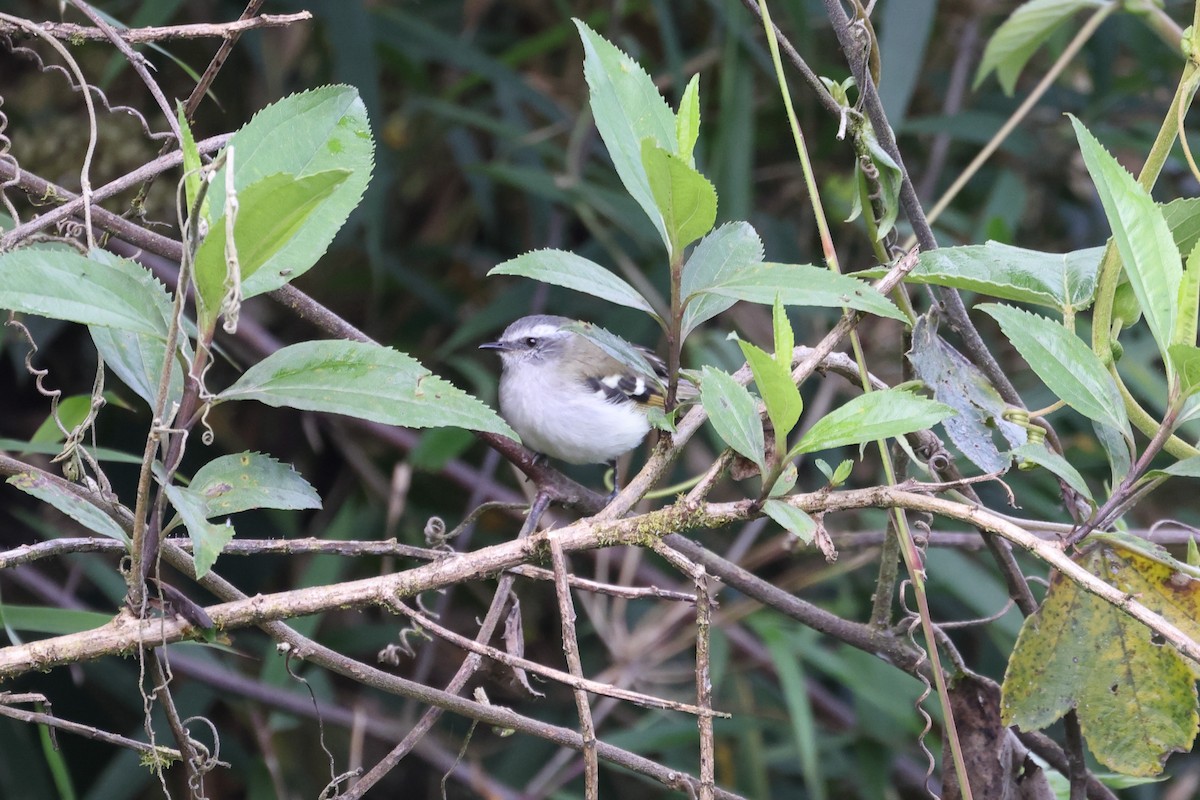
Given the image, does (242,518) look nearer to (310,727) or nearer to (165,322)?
(310,727)

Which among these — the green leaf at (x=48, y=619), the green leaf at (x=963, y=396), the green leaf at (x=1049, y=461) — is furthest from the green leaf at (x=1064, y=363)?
the green leaf at (x=48, y=619)

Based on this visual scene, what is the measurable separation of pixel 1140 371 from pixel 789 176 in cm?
162

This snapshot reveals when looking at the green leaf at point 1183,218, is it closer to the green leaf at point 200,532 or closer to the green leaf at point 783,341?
the green leaf at point 783,341

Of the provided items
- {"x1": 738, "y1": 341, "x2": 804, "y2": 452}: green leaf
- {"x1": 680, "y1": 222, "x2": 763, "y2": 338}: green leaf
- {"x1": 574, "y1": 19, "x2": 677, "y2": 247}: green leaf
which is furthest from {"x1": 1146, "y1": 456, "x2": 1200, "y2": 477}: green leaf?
{"x1": 574, "y1": 19, "x2": 677, "y2": 247}: green leaf

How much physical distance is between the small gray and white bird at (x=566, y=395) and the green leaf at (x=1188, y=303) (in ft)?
6.16

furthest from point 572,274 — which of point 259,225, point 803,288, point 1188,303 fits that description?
point 1188,303

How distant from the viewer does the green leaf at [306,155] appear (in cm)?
122

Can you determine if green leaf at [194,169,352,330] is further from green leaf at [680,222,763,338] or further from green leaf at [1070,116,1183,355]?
green leaf at [1070,116,1183,355]

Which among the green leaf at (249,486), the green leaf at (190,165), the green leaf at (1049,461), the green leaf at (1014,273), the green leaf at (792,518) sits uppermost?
the green leaf at (190,165)

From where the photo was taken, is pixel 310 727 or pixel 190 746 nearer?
pixel 190 746

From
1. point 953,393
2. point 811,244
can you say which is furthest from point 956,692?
point 811,244

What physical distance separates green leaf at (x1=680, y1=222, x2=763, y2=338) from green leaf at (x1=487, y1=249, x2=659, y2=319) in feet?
0.24

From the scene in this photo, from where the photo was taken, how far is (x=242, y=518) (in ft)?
11.9

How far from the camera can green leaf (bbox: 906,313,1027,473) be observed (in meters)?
1.54
